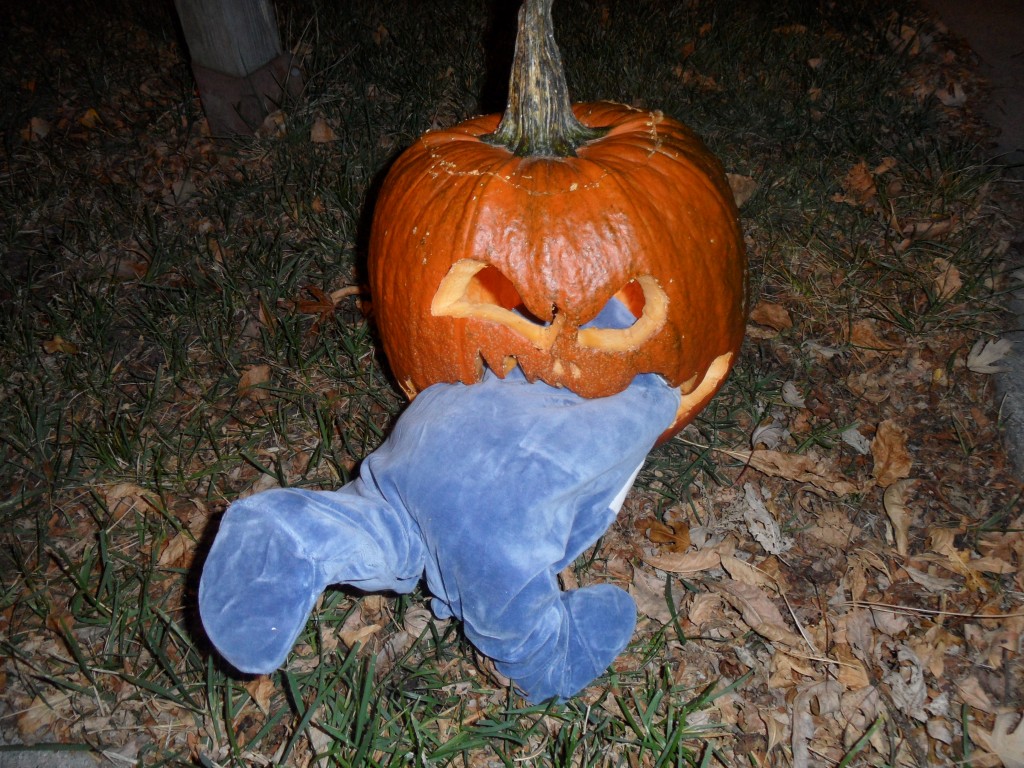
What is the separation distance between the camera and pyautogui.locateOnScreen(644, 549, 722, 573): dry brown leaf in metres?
2.17

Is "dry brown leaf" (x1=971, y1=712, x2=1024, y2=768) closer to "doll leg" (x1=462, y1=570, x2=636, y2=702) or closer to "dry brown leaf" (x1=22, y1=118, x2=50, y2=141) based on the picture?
"doll leg" (x1=462, y1=570, x2=636, y2=702)

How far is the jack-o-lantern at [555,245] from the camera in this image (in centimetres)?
171

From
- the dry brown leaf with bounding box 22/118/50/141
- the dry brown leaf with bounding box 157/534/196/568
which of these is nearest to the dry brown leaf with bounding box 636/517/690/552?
the dry brown leaf with bounding box 157/534/196/568

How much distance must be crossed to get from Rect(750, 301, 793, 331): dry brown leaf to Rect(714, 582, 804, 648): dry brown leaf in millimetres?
1169

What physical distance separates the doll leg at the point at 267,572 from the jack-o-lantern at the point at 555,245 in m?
0.58

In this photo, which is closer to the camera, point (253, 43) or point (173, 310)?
point (173, 310)

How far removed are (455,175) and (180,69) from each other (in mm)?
3368

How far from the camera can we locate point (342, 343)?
285 centimetres

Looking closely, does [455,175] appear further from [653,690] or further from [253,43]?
[253,43]

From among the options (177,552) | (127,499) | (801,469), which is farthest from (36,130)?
(801,469)

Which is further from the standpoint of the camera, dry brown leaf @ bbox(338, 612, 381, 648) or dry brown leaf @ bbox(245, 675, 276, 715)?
dry brown leaf @ bbox(338, 612, 381, 648)

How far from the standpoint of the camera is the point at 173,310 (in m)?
2.97

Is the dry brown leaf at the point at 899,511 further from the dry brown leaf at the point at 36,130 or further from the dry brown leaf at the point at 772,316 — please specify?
the dry brown leaf at the point at 36,130

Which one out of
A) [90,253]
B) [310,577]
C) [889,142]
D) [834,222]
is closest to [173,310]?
[90,253]
